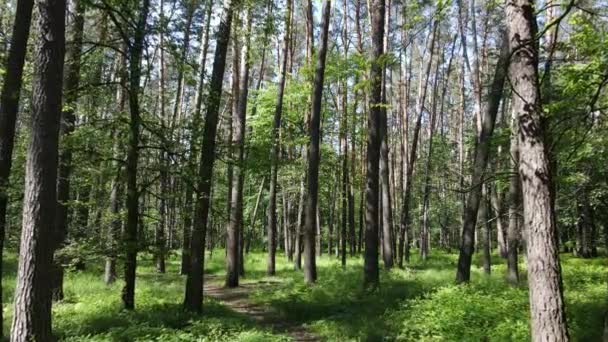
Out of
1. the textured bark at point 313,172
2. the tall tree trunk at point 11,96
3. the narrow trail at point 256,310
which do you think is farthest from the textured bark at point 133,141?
the textured bark at point 313,172

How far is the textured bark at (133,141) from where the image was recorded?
936 centimetres

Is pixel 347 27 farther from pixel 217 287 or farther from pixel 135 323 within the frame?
pixel 135 323

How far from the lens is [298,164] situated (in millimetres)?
23516

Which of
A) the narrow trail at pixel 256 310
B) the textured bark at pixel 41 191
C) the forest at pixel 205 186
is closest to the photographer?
the forest at pixel 205 186

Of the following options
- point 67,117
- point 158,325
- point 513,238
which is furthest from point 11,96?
point 513,238

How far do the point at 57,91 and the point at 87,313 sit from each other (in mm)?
5391

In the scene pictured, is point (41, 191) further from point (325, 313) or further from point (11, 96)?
point (325, 313)

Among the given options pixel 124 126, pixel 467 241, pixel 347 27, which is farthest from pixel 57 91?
pixel 347 27

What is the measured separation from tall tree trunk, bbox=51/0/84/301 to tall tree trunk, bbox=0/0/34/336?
2.88 feet

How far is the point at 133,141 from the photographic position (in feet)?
32.2

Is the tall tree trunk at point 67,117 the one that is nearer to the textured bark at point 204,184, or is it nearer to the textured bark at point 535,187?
the textured bark at point 204,184

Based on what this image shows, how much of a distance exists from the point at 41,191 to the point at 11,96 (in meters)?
3.34

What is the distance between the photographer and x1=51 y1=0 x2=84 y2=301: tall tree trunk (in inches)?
382

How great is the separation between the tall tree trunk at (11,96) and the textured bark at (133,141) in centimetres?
194
